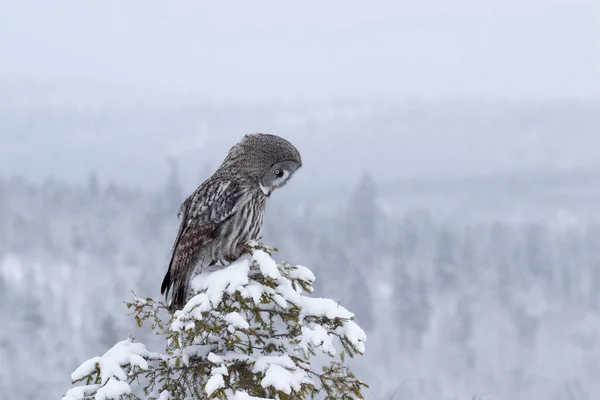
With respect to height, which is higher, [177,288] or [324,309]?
[177,288]

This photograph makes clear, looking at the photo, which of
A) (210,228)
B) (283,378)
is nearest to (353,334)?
(283,378)

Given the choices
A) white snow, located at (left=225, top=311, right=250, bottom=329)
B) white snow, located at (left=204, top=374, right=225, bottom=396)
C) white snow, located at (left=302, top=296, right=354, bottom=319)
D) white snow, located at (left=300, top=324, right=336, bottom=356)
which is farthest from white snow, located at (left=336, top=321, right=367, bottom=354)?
→ white snow, located at (left=204, top=374, right=225, bottom=396)

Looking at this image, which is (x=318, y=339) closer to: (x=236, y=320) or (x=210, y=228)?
(x=236, y=320)

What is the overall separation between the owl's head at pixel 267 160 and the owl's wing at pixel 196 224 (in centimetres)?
37

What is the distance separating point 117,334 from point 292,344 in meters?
160

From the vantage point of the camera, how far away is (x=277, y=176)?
14.3 meters

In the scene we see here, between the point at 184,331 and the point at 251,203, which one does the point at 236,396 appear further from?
the point at 251,203

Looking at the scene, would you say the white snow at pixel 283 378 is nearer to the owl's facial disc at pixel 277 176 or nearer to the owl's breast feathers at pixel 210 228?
the owl's breast feathers at pixel 210 228

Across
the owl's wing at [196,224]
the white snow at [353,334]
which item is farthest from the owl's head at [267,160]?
the white snow at [353,334]

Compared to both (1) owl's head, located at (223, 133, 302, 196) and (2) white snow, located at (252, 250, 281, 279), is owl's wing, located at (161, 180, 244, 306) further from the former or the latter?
(2) white snow, located at (252, 250, 281, 279)

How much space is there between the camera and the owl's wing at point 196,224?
13.7 m

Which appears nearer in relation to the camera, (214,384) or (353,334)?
(214,384)

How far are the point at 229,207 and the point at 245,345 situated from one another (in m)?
2.18

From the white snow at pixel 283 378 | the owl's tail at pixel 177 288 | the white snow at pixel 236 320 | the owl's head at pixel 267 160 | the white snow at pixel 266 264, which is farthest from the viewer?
the owl's head at pixel 267 160
